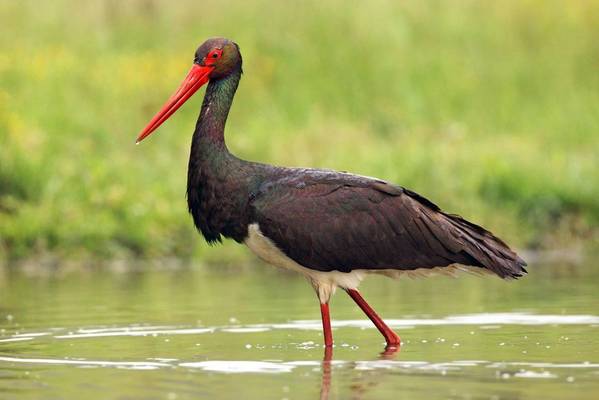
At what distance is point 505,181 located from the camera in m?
17.4

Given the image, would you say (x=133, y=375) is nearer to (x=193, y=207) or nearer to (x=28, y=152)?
(x=193, y=207)

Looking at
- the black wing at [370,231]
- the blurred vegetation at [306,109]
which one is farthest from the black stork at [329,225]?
the blurred vegetation at [306,109]

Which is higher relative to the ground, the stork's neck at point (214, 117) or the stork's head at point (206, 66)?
the stork's head at point (206, 66)

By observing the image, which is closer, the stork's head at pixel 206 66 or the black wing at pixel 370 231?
the black wing at pixel 370 231

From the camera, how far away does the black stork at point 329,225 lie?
387 inches

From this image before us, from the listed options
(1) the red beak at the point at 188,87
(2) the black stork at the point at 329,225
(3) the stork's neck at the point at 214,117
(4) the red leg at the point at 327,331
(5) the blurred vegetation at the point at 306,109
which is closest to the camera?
(4) the red leg at the point at 327,331

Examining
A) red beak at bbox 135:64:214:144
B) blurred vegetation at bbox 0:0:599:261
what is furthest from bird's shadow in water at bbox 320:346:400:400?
blurred vegetation at bbox 0:0:599:261

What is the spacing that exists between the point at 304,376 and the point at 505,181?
9583 millimetres

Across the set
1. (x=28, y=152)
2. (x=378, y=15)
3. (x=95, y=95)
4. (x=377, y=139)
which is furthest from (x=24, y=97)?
(x=378, y=15)

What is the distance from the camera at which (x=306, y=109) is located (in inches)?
843

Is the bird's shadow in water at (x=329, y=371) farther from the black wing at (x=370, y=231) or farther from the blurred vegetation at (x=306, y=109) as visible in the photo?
the blurred vegetation at (x=306, y=109)

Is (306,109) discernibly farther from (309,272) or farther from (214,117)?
(309,272)

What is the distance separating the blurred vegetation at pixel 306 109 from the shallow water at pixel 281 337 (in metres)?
1.14

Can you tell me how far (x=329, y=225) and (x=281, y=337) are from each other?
32.1 inches
